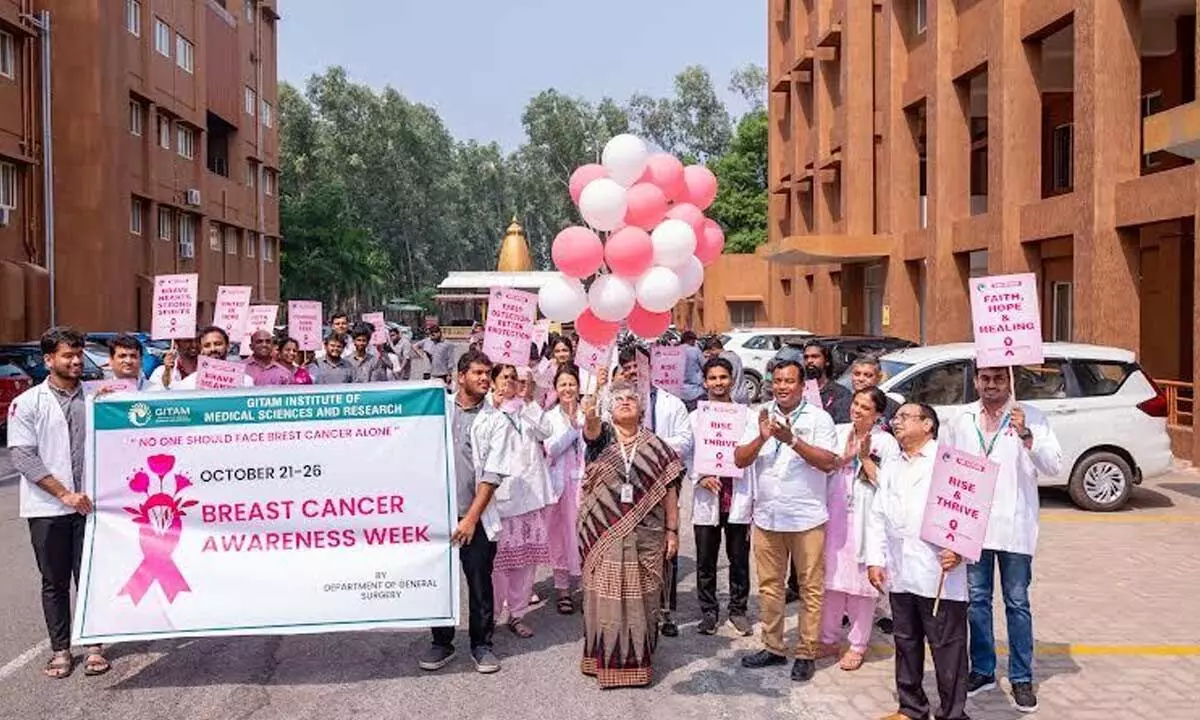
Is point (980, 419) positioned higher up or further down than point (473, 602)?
higher up

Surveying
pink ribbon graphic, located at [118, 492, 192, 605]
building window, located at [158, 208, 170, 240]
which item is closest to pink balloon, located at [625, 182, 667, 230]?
pink ribbon graphic, located at [118, 492, 192, 605]

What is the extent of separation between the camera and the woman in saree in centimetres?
608

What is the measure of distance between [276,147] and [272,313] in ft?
139

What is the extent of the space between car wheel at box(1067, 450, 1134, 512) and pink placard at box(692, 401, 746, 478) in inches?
246

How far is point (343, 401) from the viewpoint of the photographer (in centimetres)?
653

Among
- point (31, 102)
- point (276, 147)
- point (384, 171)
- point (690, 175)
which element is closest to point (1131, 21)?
point (690, 175)

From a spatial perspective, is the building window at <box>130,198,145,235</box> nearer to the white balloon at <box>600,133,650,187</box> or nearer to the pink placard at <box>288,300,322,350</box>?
the pink placard at <box>288,300,322,350</box>

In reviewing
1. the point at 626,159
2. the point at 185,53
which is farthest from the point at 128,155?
the point at 626,159

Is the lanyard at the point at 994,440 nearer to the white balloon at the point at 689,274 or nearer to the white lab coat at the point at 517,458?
the white balloon at the point at 689,274

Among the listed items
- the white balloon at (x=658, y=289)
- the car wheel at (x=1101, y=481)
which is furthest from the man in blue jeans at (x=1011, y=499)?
the car wheel at (x=1101, y=481)

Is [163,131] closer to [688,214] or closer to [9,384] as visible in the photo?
[9,384]

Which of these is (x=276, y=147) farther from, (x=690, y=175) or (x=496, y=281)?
(x=690, y=175)

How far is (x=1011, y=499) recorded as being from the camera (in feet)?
18.5

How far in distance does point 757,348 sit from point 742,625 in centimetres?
1905
